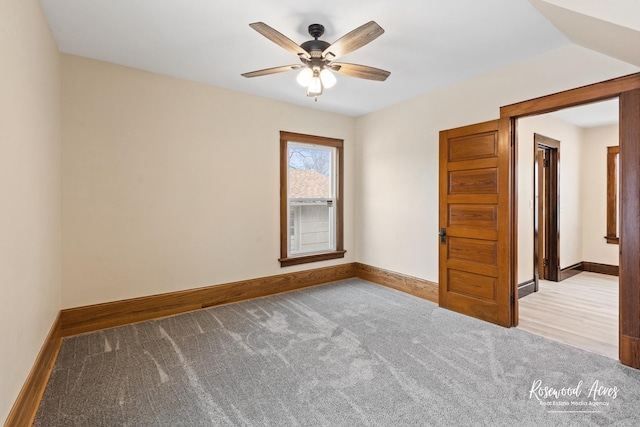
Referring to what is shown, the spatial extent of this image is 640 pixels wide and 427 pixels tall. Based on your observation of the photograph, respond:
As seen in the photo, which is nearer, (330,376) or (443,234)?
(330,376)

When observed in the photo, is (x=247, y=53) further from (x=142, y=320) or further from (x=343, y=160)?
(x=142, y=320)

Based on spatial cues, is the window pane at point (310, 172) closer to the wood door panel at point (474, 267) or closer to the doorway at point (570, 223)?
the wood door panel at point (474, 267)

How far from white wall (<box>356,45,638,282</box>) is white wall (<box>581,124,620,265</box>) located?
3.71m

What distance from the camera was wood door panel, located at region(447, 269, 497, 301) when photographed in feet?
10.8

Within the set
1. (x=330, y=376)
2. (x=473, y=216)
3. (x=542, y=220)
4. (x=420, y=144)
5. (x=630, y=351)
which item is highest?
(x=420, y=144)

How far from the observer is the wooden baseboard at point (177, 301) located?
3.00 m

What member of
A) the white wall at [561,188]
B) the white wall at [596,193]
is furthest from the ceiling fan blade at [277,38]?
the white wall at [596,193]

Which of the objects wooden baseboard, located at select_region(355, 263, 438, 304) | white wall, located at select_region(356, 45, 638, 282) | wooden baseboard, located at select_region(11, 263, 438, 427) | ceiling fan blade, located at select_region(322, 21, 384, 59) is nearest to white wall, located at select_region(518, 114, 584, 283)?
white wall, located at select_region(356, 45, 638, 282)

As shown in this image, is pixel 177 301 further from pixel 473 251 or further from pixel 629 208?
pixel 629 208

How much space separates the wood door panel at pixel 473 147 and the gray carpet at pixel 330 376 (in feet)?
5.90

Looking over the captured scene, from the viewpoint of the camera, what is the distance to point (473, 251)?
136 inches

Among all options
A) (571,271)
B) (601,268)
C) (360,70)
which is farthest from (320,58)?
(601,268)

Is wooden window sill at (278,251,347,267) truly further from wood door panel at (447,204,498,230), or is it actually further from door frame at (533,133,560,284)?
door frame at (533,133,560,284)

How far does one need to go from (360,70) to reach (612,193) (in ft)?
17.9
